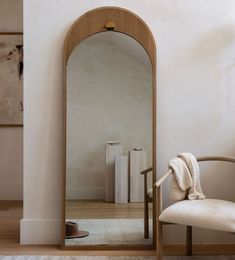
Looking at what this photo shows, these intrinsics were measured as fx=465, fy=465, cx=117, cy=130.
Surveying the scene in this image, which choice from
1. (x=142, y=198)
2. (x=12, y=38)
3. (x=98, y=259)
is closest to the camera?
(x=98, y=259)

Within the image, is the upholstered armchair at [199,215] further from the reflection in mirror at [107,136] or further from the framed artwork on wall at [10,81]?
the framed artwork on wall at [10,81]

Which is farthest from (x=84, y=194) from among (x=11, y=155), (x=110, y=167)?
(x=11, y=155)

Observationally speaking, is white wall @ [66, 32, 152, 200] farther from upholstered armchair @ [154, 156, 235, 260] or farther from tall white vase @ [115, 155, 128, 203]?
upholstered armchair @ [154, 156, 235, 260]

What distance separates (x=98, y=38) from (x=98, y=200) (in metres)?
1.13

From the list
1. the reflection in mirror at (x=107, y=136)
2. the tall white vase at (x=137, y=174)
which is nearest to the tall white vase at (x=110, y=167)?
the reflection in mirror at (x=107, y=136)

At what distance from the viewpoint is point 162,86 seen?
3307mm

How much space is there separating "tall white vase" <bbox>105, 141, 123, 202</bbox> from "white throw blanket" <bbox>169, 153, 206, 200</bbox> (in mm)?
465

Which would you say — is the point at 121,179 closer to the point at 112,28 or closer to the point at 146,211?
the point at 146,211

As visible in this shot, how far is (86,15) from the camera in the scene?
325 cm

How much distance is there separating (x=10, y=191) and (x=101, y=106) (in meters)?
2.56

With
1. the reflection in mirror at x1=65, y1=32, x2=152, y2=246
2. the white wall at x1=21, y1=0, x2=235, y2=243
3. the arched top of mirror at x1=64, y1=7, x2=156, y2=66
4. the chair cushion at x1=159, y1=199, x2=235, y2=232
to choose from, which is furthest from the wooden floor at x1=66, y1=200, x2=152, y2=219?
the arched top of mirror at x1=64, y1=7, x2=156, y2=66

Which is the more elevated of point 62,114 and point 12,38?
point 12,38

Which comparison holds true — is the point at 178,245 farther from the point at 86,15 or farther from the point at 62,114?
the point at 86,15

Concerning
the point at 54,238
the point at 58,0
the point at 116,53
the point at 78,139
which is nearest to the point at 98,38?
the point at 116,53
